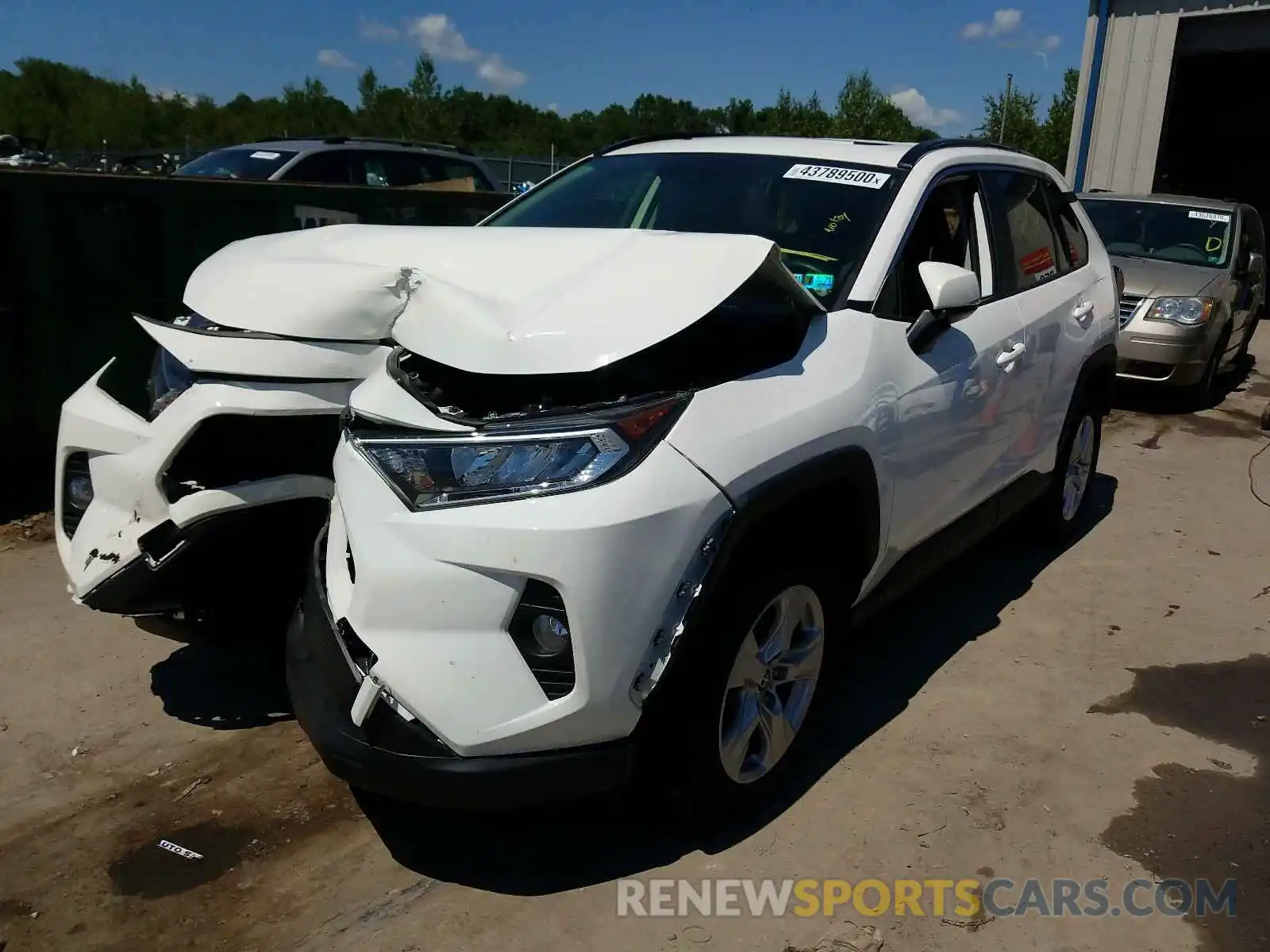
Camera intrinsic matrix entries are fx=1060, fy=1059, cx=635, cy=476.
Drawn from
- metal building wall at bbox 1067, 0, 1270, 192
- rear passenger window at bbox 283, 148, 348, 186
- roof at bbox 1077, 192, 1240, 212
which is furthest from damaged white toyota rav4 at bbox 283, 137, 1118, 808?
metal building wall at bbox 1067, 0, 1270, 192

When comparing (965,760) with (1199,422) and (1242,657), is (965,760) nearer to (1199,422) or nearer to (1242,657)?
(1242,657)

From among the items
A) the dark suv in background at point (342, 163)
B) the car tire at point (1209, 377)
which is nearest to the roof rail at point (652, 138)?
the dark suv in background at point (342, 163)

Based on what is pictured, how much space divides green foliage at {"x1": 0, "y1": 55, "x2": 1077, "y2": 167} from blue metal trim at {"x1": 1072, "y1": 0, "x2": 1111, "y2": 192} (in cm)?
3341

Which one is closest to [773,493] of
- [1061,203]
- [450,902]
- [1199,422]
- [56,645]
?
[450,902]

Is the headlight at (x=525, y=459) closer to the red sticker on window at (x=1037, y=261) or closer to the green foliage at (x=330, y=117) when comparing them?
the red sticker on window at (x=1037, y=261)

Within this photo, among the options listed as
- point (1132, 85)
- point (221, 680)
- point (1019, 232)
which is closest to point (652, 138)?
point (1019, 232)

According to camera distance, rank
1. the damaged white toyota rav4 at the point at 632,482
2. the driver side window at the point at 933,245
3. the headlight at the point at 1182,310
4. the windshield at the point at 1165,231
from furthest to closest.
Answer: the windshield at the point at 1165,231 → the headlight at the point at 1182,310 → the driver side window at the point at 933,245 → the damaged white toyota rav4 at the point at 632,482

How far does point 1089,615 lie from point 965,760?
1541 mm

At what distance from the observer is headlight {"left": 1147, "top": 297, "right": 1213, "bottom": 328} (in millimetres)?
8680

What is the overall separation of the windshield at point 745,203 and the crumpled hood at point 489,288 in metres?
0.57

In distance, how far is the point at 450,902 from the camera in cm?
263

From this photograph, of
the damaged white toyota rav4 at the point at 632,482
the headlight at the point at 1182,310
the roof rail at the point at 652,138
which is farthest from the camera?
the headlight at the point at 1182,310

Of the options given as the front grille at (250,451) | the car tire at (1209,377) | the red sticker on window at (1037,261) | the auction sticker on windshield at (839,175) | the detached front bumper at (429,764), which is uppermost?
the auction sticker on windshield at (839,175)

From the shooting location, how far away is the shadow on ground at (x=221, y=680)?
328 centimetres
